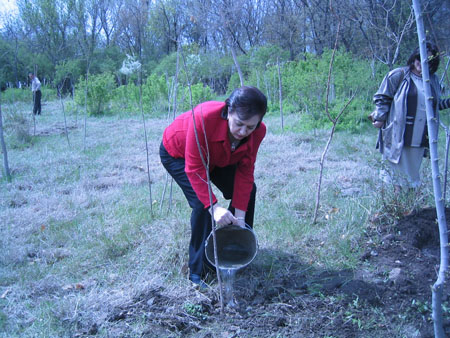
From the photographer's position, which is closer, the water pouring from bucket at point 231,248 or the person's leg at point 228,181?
the water pouring from bucket at point 231,248

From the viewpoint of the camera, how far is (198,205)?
2.31 metres

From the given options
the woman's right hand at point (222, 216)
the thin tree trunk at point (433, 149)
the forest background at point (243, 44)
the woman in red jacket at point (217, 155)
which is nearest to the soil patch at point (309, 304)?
the woman in red jacket at point (217, 155)

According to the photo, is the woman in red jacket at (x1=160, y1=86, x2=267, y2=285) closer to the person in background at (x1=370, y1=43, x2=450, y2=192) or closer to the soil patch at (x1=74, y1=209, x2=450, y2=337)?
the soil patch at (x1=74, y1=209, x2=450, y2=337)

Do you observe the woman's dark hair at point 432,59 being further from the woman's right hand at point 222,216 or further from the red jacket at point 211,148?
the woman's right hand at point 222,216

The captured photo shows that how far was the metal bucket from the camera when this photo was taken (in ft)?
7.95

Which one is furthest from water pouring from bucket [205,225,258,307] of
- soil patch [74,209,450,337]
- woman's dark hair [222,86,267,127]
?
woman's dark hair [222,86,267,127]

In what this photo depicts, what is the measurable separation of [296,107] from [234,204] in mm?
8010

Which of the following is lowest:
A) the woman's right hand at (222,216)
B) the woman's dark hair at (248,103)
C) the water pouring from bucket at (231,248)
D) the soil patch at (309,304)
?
the soil patch at (309,304)

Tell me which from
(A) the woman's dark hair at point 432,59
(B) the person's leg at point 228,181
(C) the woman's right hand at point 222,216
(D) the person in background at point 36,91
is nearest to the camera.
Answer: (C) the woman's right hand at point 222,216

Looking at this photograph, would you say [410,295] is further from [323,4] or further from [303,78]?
[323,4]

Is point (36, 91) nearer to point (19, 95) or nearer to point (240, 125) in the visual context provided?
point (19, 95)

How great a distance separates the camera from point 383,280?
230 centimetres

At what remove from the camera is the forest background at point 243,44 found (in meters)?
7.56

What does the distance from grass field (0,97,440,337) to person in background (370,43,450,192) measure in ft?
0.70
